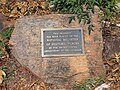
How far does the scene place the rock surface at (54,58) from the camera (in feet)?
13.5

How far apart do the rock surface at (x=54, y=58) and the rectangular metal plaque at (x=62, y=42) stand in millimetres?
61

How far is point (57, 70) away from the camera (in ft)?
13.5

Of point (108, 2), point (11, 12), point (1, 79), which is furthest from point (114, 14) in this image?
point (1, 79)

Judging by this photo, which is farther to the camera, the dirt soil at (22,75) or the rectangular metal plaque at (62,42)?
the rectangular metal plaque at (62,42)

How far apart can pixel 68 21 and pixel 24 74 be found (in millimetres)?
961

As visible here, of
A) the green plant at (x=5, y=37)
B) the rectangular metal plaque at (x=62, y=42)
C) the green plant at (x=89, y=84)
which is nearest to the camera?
the green plant at (x=89, y=84)

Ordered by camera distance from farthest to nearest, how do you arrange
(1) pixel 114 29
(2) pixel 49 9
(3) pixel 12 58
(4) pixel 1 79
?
1. (2) pixel 49 9
2. (1) pixel 114 29
3. (3) pixel 12 58
4. (4) pixel 1 79

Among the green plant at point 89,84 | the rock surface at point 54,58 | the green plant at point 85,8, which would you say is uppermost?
the green plant at point 85,8

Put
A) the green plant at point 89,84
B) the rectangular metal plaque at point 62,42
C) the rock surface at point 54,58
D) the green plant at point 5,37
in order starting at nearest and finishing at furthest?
the green plant at point 89,84 < the rock surface at point 54,58 < the rectangular metal plaque at point 62,42 < the green plant at point 5,37

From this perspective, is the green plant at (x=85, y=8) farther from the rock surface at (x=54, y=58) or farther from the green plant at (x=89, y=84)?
the green plant at (x=89, y=84)

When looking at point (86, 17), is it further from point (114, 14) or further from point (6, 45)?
point (6, 45)

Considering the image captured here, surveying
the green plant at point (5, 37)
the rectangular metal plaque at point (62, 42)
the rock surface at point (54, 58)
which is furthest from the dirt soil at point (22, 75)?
the rectangular metal plaque at point (62, 42)

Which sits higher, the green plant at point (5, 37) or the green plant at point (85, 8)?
the green plant at point (85, 8)

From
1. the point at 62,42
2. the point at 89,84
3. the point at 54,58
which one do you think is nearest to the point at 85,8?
the point at 62,42
